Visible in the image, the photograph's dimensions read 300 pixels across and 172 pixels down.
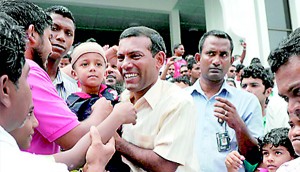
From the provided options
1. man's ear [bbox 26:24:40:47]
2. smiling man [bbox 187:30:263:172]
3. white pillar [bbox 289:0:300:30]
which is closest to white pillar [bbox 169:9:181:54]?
white pillar [bbox 289:0:300:30]

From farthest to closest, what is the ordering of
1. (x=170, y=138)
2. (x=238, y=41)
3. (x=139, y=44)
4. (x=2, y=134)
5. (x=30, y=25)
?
1. (x=238, y=41)
2. (x=139, y=44)
3. (x=170, y=138)
4. (x=30, y=25)
5. (x=2, y=134)

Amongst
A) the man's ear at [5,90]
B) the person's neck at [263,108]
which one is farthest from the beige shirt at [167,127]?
the person's neck at [263,108]

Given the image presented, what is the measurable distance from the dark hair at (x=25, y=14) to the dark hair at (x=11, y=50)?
0.63 meters

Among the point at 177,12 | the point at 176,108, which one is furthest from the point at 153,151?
the point at 177,12

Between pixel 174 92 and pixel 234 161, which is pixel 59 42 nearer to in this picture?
pixel 174 92

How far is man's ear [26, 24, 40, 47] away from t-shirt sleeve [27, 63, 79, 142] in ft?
0.64

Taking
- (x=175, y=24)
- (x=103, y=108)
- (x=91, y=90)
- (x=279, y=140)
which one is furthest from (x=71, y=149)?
(x=175, y=24)

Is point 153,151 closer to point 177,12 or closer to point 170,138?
point 170,138

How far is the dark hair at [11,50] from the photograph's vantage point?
1.20 meters

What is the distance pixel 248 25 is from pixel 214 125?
293 inches

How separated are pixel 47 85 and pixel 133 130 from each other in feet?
2.04

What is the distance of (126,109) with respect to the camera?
73.0 inches

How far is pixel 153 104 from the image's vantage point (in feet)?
7.39

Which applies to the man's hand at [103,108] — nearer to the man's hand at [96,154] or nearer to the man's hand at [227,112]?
the man's hand at [96,154]
